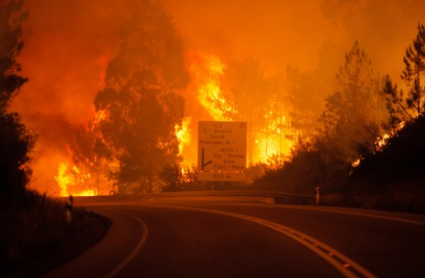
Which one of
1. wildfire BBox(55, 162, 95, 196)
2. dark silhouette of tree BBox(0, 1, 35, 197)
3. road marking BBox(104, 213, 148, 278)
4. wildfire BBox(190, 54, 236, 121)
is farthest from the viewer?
wildfire BBox(55, 162, 95, 196)

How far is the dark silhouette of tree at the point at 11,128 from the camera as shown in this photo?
2341 cm

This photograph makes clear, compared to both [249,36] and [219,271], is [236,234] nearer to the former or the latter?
[219,271]

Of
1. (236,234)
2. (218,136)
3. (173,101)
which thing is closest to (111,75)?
(173,101)

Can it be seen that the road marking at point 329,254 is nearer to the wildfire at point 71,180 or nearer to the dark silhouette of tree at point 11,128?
the dark silhouette of tree at point 11,128

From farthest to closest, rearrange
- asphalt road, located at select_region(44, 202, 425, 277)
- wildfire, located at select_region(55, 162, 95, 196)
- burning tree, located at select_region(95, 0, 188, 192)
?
wildfire, located at select_region(55, 162, 95, 196) < burning tree, located at select_region(95, 0, 188, 192) < asphalt road, located at select_region(44, 202, 425, 277)

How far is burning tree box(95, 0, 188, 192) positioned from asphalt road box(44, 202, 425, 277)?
33.7 metres

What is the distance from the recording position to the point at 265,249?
507 inches

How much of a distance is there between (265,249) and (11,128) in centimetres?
1807

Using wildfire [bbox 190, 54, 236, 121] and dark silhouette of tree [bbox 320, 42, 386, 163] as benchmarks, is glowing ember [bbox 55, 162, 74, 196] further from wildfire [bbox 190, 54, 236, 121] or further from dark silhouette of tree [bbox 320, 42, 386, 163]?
dark silhouette of tree [bbox 320, 42, 386, 163]

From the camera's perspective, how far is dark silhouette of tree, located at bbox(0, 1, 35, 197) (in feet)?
76.8

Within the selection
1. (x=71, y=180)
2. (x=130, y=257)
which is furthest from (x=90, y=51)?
(x=130, y=257)

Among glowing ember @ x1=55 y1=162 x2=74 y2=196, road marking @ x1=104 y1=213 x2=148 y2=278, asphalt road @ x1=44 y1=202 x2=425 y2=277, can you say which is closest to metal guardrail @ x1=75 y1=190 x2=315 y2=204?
asphalt road @ x1=44 y1=202 x2=425 y2=277

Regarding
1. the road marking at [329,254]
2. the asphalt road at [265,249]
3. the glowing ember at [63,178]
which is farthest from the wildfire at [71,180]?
the road marking at [329,254]

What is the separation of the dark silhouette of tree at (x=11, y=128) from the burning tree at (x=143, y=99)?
20.7 m
